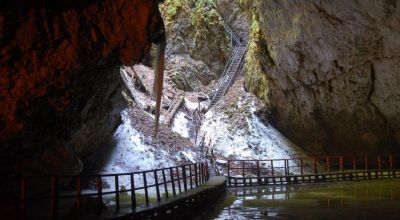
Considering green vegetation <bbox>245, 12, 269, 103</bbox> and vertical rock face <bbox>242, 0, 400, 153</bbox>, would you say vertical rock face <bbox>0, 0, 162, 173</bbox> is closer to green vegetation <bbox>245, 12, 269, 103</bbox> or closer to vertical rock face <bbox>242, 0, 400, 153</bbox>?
vertical rock face <bbox>242, 0, 400, 153</bbox>

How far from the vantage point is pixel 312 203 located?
12219 millimetres

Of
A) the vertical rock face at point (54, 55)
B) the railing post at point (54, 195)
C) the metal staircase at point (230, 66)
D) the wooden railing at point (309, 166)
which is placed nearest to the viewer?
the railing post at point (54, 195)

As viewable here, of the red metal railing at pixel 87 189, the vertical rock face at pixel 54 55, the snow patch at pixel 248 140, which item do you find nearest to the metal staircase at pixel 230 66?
the snow patch at pixel 248 140

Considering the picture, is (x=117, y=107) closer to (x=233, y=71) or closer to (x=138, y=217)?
(x=138, y=217)

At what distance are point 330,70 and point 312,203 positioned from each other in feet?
30.6

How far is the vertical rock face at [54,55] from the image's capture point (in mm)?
7498

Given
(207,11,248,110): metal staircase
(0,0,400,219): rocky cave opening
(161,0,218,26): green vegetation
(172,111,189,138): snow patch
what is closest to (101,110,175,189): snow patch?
(0,0,400,219): rocky cave opening

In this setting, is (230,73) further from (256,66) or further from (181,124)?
(181,124)

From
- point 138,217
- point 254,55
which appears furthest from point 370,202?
point 254,55

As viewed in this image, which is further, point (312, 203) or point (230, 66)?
point (230, 66)

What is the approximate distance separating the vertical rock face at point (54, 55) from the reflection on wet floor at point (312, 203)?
456cm

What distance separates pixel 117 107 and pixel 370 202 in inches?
377

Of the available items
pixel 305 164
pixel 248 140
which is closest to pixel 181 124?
pixel 248 140

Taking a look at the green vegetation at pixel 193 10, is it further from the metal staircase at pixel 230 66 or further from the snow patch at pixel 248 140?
the snow patch at pixel 248 140
